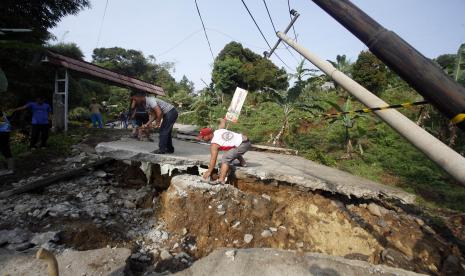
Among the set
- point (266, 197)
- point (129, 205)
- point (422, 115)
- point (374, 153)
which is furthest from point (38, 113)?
point (422, 115)

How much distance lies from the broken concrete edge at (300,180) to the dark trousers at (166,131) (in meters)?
0.37

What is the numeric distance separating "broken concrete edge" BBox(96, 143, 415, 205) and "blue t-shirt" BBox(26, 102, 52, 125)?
336 cm

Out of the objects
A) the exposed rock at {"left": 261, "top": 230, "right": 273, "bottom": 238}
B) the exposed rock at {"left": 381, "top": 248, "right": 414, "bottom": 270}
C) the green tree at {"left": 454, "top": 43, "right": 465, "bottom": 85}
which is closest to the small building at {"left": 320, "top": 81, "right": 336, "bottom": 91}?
the green tree at {"left": 454, "top": 43, "right": 465, "bottom": 85}

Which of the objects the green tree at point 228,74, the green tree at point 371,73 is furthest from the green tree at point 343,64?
the green tree at point 228,74

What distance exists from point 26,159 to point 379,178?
395 inches

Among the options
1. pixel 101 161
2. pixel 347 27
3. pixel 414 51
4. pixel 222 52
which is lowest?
pixel 101 161

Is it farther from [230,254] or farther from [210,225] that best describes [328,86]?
[230,254]

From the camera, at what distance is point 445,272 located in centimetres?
446

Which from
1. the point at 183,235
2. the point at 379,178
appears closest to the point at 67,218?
the point at 183,235

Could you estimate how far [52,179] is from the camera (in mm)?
6168

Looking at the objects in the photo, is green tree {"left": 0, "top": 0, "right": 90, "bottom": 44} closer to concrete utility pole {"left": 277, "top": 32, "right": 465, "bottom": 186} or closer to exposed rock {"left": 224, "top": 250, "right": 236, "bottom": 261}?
exposed rock {"left": 224, "top": 250, "right": 236, "bottom": 261}

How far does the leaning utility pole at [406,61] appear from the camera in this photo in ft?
4.51

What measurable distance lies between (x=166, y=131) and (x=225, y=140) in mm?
1474

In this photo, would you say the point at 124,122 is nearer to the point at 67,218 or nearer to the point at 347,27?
the point at 67,218
